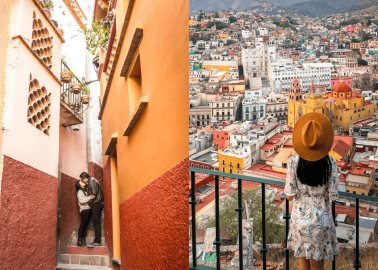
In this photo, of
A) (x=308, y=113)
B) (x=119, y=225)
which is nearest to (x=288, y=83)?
(x=308, y=113)

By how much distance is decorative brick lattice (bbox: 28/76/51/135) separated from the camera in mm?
3979

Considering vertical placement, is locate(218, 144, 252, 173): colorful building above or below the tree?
above

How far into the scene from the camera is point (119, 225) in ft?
14.9

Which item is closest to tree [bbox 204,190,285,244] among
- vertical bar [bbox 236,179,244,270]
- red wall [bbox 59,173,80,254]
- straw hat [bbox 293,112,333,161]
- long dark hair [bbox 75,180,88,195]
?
vertical bar [bbox 236,179,244,270]

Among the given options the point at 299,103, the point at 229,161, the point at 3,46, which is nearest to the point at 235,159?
the point at 229,161

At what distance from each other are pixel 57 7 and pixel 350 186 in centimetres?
363

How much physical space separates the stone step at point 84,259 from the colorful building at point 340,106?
3.21 m

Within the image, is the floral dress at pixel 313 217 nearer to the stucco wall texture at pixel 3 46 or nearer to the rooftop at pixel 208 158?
the rooftop at pixel 208 158

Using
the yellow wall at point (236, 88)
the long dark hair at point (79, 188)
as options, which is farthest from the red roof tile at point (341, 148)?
the long dark hair at point (79, 188)

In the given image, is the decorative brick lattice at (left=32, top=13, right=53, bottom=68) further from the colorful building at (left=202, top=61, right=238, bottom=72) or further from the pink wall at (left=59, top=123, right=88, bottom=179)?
the colorful building at (left=202, top=61, right=238, bottom=72)

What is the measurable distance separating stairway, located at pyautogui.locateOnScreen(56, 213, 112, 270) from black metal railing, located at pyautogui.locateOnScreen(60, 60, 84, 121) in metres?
1.18

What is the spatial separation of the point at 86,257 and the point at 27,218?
187cm

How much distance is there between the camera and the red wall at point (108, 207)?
4.90m

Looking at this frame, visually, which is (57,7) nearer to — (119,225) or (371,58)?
(119,225)
